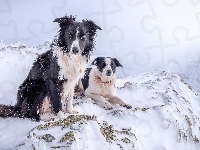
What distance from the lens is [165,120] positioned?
38.8 feet

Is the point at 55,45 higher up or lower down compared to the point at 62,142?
higher up

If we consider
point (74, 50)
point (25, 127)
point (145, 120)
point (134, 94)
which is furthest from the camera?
point (134, 94)

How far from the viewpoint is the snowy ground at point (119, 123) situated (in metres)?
7.67

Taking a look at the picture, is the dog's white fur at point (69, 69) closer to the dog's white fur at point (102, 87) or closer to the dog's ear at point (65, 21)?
the dog's ear at point (65, 21)

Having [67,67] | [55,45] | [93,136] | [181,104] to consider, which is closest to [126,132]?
[93,136]

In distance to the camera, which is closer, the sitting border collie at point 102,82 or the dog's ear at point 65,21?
the dog's ear at point 65,21

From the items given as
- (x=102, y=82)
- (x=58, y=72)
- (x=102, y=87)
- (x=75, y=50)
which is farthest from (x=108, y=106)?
(x=75, y=50)

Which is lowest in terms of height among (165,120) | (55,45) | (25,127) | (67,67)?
(165,120)

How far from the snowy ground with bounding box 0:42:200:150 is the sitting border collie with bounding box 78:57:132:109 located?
68cm

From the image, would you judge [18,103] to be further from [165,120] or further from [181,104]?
[181,104]

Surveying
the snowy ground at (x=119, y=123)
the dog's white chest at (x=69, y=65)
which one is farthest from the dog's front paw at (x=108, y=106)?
the dog's white chest at (x=69, y=65)

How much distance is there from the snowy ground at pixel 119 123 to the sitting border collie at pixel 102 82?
0.68 meters

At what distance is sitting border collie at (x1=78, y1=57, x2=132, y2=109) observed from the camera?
12867mm

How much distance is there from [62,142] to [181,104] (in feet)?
27.8
